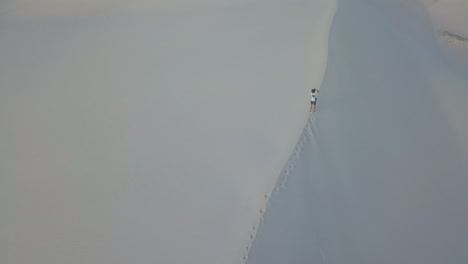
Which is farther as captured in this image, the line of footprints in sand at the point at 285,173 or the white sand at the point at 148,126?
the white sand at the point at 148,126

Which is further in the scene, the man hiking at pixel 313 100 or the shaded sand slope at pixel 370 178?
the man hiking at pixel 313 100

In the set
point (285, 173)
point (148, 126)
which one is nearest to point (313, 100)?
point (285, 173)

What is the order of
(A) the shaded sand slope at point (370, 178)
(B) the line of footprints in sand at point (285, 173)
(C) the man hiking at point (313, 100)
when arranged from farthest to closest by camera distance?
(C) the man hiking at point (313, 100)
(A) the shaded sand slope at point (370, 178)
(B) the line of footprints in sand at point (285, 173)

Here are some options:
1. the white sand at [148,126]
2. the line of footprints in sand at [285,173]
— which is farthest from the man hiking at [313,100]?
the line of footprints in sand at [285,173]

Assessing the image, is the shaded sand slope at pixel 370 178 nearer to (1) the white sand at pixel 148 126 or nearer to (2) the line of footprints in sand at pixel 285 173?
(2) the line of footprints in sand at pixel 285 173

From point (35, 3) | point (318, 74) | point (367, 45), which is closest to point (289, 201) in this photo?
point (318, 74)

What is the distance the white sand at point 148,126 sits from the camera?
5.02 m

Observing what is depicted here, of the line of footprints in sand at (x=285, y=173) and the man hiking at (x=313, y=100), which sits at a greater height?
the man hiking at (x=313, y=100)

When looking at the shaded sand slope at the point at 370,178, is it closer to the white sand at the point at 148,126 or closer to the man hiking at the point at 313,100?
the man hiking at the point at 313,100

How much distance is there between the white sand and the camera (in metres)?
5.02

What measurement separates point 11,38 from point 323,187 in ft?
28.2

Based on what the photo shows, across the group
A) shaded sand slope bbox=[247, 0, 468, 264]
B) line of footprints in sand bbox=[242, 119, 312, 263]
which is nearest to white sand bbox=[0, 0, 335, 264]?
line of footprints in sand bbox=[242, 119, 312, 263]

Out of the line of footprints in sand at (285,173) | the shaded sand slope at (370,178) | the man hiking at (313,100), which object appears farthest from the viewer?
the man hiking at (313,100)

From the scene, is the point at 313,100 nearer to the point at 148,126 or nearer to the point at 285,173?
the point at 285,173
